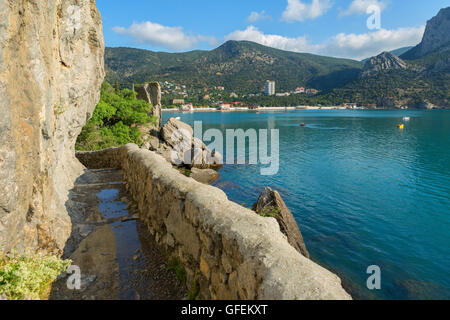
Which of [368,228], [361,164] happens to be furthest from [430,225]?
[361,164]

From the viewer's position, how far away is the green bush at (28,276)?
139 inches

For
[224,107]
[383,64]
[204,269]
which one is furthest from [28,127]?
[383,64]

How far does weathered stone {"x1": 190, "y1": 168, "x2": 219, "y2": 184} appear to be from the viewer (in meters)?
21.8

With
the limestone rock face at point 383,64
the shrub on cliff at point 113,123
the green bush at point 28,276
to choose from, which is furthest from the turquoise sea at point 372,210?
the limestone rock face at point 383,64

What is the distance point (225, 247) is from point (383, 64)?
7233 inches

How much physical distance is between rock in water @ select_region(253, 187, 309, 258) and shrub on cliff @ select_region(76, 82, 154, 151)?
49.8 ft

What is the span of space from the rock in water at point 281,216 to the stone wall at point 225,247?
619 centimetres

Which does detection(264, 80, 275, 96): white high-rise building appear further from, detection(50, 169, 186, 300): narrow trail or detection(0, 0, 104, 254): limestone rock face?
detection(0, 0, 104, 254): limestone rock face

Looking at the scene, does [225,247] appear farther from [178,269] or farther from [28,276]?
[28,276]

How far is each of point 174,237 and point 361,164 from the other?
25622 millimetres

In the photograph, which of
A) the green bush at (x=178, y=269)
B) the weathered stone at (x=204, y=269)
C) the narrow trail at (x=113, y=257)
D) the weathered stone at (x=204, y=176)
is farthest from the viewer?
the weathered stone at (x=204, y=176)

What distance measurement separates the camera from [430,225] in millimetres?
13891

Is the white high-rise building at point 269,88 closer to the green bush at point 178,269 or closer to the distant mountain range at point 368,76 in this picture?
the distant mountain range at point 368,76
